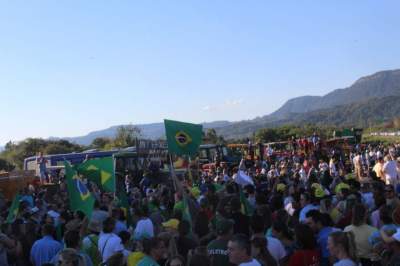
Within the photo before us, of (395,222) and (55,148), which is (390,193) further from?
(55,148)

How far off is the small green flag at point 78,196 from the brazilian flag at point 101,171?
39.3 inches

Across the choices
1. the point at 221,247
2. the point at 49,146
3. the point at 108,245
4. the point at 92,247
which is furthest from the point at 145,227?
the point at 49,146

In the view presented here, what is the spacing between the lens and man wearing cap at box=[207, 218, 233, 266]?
5.80 metres

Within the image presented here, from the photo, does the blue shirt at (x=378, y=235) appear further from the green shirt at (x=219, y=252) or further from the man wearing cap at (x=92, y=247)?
the man wearing cap at (x=92, y=247)

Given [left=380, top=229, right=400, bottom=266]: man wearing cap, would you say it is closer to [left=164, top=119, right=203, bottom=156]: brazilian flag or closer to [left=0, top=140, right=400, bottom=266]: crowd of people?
[left=0, top=140, right=400, bottom=266]: crowd of people

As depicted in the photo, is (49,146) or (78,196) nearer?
(78,196)

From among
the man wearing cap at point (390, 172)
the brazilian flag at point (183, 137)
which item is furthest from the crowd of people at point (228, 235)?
the man wearing cap at point (390, 172)

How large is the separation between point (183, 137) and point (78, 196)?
2296 millimetres

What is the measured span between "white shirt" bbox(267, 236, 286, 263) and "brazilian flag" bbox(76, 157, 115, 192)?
474 cm

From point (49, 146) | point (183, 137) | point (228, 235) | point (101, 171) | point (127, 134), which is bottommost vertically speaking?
point (228, 235)

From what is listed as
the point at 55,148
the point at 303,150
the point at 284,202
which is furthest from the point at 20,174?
the point at 55,148

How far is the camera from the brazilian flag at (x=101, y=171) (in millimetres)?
10352

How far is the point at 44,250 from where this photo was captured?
7.53 m

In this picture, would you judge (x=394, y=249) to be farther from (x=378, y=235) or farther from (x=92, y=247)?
(x=92, y=247)
